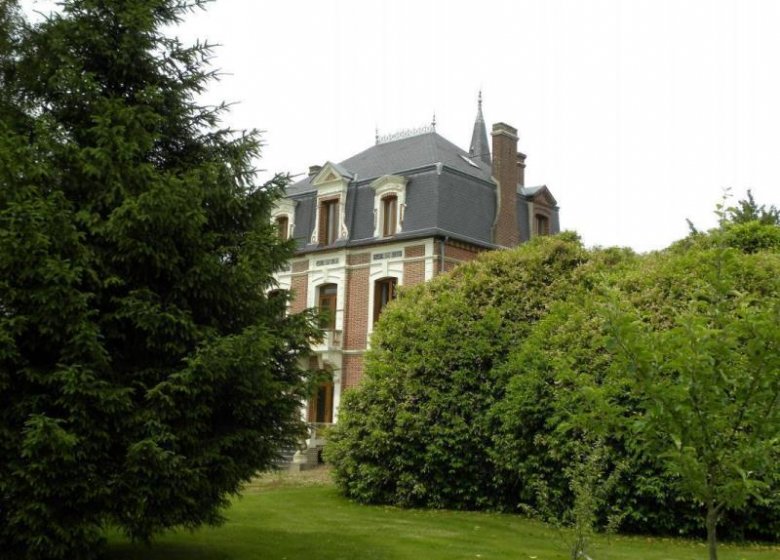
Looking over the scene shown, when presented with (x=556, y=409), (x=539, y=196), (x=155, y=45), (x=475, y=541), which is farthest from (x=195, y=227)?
(x=539, y=196)

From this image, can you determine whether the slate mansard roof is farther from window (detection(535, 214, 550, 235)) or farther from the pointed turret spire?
the pointed turret spire

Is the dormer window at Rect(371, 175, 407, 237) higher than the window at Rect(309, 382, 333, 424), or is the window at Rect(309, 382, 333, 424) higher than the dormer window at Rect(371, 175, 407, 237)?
the dormer window at Rect(371, 175, 407, 237)

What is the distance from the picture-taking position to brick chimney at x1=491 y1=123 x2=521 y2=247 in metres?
27.2

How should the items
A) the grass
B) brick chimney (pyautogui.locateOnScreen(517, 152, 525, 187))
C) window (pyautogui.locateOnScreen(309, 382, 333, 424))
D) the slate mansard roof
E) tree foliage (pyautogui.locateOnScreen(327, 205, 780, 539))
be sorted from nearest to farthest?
the grass, tree foliage (pyautogui.locateOnScreen(327, 205, 780, 539)), the slate mansard roof, window (pyautogui.locateOnScreen(309, 382, 333, 424)), brick chimney (pyautogui.locateOnScreen(517, 152, 525, 187))

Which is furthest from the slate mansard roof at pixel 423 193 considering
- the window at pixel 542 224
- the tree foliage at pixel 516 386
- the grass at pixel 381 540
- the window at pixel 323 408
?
the grass at pixel 381 540

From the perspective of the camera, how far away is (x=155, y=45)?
918 centimetres

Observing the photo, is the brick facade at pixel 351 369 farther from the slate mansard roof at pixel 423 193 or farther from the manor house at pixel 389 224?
the slate mansard roof at pixel 423 193

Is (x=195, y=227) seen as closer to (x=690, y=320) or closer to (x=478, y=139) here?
(x=690, y=320)

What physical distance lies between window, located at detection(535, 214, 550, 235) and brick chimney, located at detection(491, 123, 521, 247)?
1.69 meters

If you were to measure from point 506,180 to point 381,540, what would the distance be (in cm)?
1884

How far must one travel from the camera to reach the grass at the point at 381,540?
9.66m

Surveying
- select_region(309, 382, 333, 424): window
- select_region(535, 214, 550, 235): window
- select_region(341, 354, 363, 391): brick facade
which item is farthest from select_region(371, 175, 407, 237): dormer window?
select_region(535, 214, 550, 235): window

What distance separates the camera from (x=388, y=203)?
2661 centimetres

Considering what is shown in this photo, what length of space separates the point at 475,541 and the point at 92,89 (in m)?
7.63
